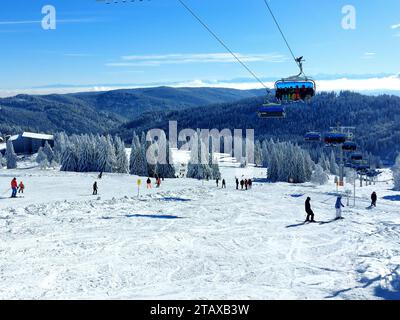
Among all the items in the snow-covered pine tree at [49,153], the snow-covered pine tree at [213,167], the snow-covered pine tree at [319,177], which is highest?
the snow-covered pine tree at [49,153]

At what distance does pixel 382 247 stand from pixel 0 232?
50.9 ft

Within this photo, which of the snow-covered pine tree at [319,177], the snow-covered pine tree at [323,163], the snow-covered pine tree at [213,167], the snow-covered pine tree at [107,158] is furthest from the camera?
the snow-covered pine tree at [323,163]

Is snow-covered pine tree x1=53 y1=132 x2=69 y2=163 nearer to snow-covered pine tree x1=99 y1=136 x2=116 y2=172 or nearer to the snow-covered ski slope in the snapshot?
snow-covered pine tree x1=99 y1=136 x2=116 y2=172

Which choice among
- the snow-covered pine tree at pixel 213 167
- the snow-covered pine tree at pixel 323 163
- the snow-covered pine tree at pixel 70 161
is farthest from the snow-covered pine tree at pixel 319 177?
the snow-covered pine tree at pixel 323 163

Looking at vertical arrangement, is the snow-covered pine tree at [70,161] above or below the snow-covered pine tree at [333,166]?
above

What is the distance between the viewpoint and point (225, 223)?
71.6ft

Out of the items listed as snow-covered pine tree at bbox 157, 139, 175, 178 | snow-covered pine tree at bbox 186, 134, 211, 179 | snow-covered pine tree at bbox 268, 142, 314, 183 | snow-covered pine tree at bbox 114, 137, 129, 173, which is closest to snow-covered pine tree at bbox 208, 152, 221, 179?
snow-covered pine tree at bbox 186, 134, 211, 179

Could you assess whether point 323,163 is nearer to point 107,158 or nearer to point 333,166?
point 333,166

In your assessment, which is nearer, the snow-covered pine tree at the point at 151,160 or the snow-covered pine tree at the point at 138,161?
the snow-covered pine tree at the point at 138,161

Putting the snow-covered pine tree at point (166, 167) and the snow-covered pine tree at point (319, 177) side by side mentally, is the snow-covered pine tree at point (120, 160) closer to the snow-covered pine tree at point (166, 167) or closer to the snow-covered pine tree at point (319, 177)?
the snow-covered pine tree at point (166, 167)

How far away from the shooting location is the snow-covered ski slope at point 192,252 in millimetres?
11195

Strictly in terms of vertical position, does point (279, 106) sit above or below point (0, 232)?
above
